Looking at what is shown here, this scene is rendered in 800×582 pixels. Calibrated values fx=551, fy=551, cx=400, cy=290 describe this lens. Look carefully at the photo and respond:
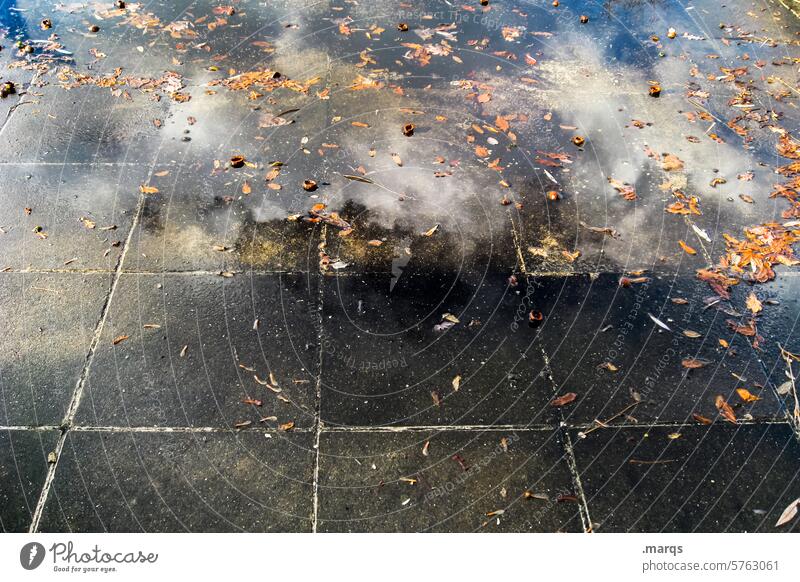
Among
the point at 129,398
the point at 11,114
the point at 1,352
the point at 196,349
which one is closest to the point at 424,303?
the point at 196,349

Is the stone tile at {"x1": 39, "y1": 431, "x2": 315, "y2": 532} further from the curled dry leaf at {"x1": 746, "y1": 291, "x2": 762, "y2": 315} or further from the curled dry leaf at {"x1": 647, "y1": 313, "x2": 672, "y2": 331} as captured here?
the curled dry leaf at {"x1": 746, "y1": 291, "x2": 762, "y2": 315}

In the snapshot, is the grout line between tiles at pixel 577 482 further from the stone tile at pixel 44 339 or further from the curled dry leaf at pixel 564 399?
the stone tile at pixel 44 339

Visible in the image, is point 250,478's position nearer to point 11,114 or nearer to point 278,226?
point 278,226

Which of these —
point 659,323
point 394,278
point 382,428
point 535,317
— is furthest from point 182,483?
point 659,323

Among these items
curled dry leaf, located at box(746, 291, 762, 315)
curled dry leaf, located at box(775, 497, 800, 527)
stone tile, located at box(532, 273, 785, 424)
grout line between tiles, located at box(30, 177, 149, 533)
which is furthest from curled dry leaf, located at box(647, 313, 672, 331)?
grout line between tiles, located at box(30, 177, 149, 533)

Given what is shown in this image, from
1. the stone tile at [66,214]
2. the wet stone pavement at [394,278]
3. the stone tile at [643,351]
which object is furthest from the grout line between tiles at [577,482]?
the stone tile at [66,214]
